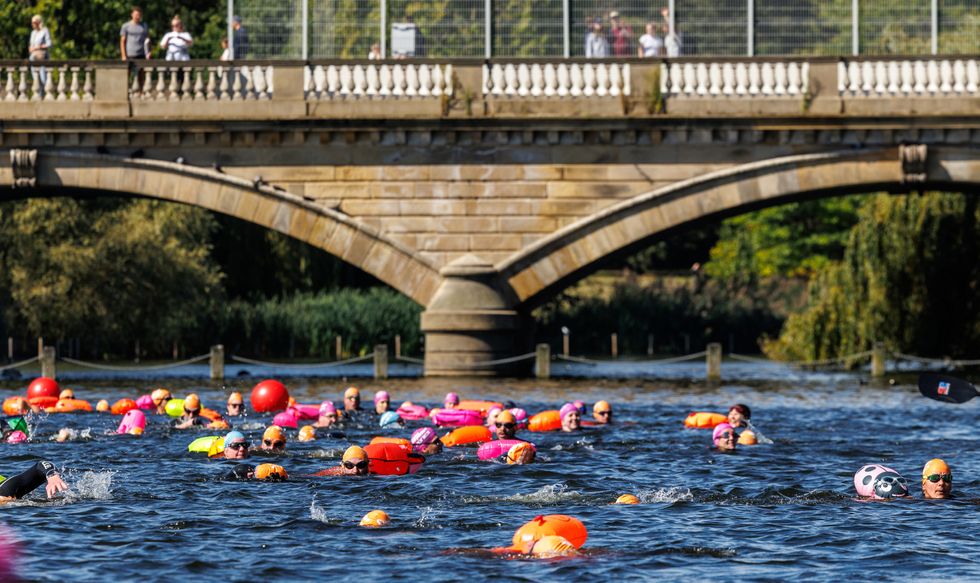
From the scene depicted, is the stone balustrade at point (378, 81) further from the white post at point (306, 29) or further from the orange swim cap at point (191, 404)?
the orange swim cap at point (191, 404)

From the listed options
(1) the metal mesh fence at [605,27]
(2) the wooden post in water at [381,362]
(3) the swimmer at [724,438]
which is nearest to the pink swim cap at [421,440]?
(3) the swimmer at [724,438]

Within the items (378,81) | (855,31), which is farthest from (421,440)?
(855,31)

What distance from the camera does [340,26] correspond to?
1400 inches

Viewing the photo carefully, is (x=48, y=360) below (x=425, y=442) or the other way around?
the other way around

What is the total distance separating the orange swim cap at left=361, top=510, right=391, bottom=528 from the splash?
3.04 metres

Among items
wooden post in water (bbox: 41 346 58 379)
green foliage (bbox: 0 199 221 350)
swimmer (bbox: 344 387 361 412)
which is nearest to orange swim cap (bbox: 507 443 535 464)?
swimmer (bbox: 344 387 361 412)

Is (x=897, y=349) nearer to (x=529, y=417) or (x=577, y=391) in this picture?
(x=577, y=391)

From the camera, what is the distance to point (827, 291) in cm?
4175

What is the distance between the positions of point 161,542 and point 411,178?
1889 cm

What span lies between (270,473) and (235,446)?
4.98ft

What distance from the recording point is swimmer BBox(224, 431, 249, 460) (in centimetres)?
2150

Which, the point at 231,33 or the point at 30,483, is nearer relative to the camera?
the point at 30,483

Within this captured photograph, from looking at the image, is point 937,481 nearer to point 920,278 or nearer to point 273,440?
point 273,440

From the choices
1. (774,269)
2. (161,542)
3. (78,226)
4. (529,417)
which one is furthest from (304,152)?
(774,269)
